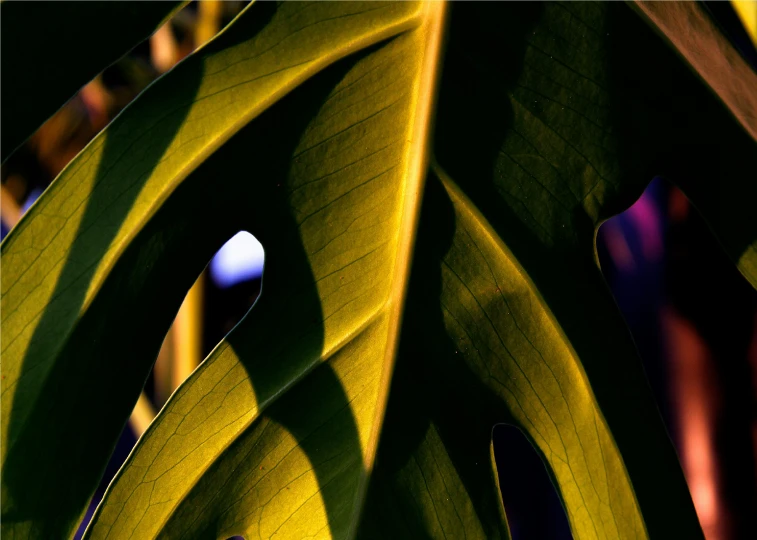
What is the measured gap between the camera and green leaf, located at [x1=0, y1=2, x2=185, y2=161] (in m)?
0.54

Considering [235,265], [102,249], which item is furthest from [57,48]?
[235,265]

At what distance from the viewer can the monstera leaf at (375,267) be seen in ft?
1.83

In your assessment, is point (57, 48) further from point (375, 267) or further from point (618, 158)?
point (618, 158)

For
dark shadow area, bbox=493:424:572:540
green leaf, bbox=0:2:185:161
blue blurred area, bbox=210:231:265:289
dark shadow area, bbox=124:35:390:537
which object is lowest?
dark shadow area, bbox=493:424:572:540

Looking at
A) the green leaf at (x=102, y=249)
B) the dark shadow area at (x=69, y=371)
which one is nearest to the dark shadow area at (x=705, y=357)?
the green leaf at (x=102, y=249)

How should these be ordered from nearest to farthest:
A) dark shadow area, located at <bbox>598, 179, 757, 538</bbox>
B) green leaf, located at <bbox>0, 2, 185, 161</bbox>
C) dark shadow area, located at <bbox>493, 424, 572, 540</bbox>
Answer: green leaf, located at <bbox>0, 2, 185, 161</bbox> < dark shadow area, located at <bbox>598, 179, 757, 538</bbox> < dark shadow area, located at <bbox>493, 424, 572, 540</bbox>

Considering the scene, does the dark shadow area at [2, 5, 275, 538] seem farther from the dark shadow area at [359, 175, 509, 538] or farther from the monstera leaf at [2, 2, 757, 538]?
the dark shadow area at [359, 175, 509, 538]

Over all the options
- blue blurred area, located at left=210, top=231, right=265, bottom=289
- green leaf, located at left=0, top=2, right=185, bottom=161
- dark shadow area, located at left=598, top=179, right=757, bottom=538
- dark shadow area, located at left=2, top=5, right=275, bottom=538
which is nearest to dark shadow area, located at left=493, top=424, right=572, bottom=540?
dark shadow area, located at left=598, top=179, right=757, bottom=538

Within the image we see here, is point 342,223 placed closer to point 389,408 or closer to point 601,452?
point 389,408

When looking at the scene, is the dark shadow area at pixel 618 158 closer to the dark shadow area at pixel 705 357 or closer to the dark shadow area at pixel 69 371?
the dark shadow area at pixel 69 371

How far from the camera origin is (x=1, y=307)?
0.59m

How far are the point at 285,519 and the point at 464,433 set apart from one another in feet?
0.61

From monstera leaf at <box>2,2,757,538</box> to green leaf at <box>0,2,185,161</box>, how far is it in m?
0.05

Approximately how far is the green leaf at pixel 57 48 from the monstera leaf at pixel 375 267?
1.9 inches
